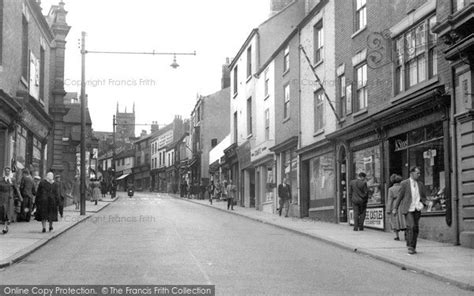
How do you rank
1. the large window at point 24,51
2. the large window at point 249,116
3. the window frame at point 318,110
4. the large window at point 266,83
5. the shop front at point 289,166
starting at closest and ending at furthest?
the large window at point 24,51
the window frame at point 318,110
the shop front at point 289,166
the large window at point 266,83
the large window at point 249,116

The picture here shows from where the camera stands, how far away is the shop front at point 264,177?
31.4 metres

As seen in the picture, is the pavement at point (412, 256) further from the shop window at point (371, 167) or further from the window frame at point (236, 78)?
the window frame at point (236, 78)

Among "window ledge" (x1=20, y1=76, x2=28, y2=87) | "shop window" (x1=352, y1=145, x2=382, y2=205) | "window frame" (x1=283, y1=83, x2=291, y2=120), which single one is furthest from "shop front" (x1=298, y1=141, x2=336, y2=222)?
"window ledge" (x1=20, y1=76, x2=28, y2=87)

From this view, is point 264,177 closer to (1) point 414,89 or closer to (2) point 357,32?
(2) point 357,32

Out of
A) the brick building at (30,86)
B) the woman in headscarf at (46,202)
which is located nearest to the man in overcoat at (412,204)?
the woman in headscarf at (46,202)

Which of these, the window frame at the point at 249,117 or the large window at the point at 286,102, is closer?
the large window at the point at 286,102

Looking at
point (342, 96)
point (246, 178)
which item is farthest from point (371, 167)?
point (246, 178)

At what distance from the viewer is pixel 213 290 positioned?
7.96m

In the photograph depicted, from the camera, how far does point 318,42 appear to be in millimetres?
24641

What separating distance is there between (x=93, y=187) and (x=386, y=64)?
2310 cm

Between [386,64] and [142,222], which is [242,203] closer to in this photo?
[142,222]

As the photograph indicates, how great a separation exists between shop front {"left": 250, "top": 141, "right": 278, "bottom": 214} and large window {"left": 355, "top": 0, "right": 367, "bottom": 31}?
11872 millimetres

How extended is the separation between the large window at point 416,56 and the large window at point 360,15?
2594mm

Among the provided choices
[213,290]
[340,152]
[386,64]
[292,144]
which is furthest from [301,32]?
[213,290]
